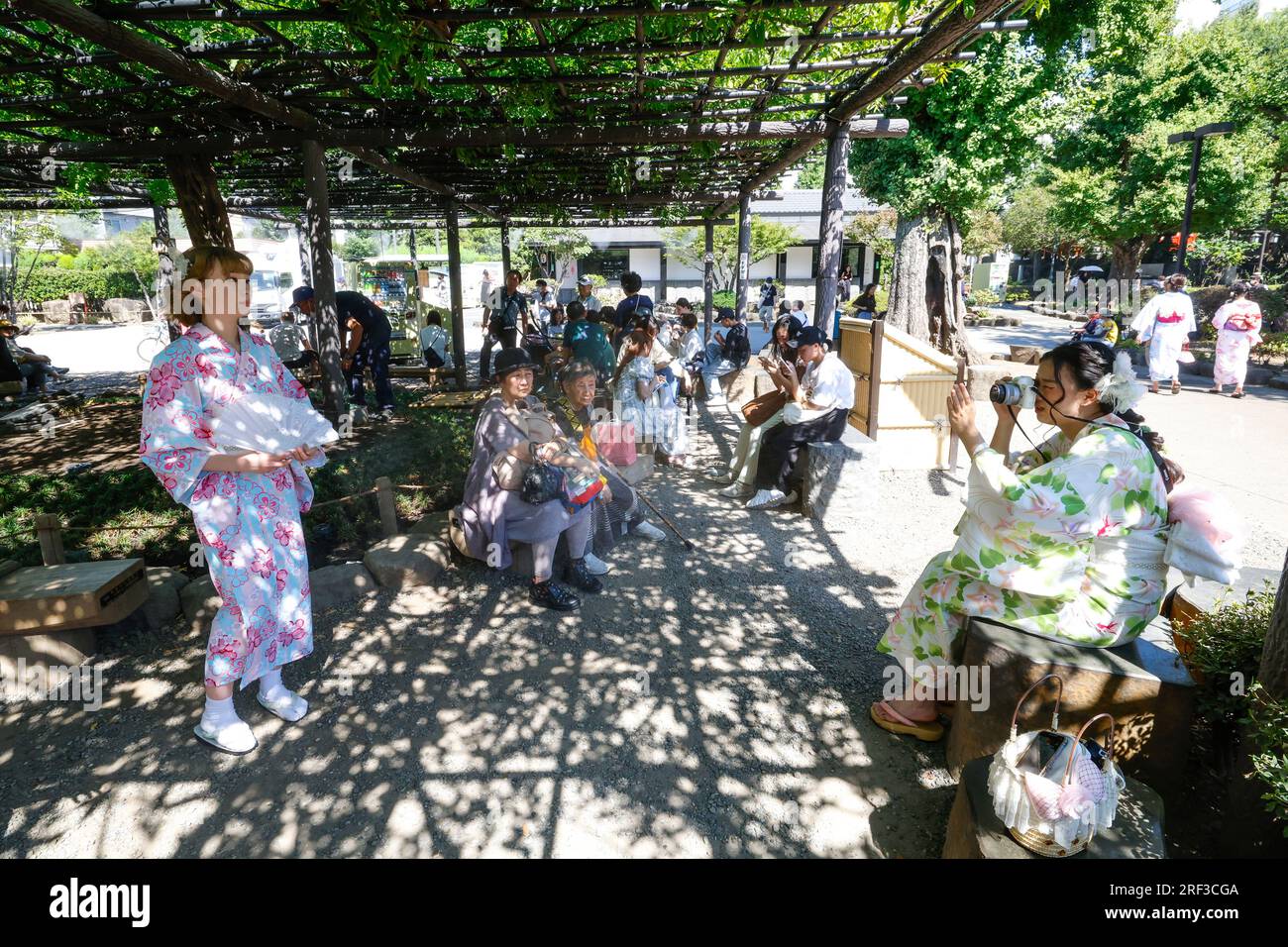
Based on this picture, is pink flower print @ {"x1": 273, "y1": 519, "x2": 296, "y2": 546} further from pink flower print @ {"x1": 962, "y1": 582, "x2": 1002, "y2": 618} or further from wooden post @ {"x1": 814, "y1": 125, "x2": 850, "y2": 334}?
wooden post @ {"x1": 814, "y1": 125, "x2": 850, "y2": 334}

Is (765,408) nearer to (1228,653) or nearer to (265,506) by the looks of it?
(1228,653)

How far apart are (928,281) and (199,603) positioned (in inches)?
515

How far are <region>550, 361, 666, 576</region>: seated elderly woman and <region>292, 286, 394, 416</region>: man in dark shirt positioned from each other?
4.31 meters

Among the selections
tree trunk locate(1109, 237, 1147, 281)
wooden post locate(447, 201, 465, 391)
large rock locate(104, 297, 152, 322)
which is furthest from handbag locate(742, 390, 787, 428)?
large rock locate(104, 297, 152, 322)

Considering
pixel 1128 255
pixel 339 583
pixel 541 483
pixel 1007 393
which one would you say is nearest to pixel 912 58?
pixel 1007 393

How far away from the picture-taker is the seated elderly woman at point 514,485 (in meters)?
4.12

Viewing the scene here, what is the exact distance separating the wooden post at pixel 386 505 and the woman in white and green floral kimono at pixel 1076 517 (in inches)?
142

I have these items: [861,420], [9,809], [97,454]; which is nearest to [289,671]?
[9,809]

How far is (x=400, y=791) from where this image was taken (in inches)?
109

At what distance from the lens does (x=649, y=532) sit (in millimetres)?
5445

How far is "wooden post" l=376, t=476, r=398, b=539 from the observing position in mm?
4754
